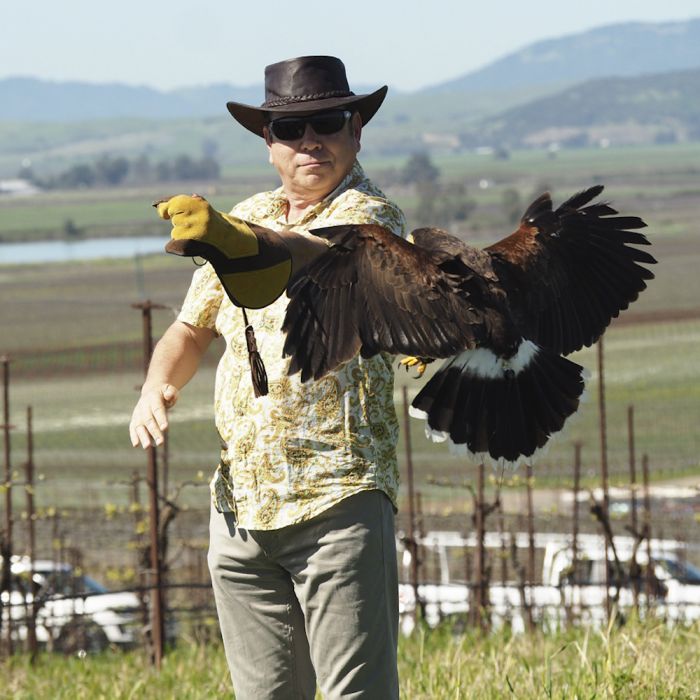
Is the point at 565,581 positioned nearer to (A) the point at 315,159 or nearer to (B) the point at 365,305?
(A) the point at 315,159

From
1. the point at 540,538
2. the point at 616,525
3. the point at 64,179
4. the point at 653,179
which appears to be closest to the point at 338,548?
the point at 540,538

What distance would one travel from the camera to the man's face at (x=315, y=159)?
3373mm

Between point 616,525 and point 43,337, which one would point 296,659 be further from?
point 43,337

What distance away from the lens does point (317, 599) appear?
3.39 meters

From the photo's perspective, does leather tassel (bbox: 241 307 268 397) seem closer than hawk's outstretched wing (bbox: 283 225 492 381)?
No

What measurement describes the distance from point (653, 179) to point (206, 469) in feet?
411

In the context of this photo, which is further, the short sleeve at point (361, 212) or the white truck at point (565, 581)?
the white truck at point (565, 581)

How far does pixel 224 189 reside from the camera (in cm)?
14888

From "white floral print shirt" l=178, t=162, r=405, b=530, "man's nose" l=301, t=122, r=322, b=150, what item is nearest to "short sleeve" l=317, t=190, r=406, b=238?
"white floral print shirt" l=178, t=162, r=405, b=530

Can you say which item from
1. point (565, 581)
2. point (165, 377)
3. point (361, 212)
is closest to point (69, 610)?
point (565, 581)

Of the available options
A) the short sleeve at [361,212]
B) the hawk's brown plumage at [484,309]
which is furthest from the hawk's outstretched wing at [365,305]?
the short sleeve at [361,212]

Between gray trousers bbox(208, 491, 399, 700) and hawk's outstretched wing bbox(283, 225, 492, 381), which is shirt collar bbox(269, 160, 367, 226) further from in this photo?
gray trousers bbox(208, 491, 399, 700)

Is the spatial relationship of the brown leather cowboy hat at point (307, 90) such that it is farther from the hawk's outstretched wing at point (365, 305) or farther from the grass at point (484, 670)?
the grass at point (484, 670)

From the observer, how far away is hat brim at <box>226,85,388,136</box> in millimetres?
3344
